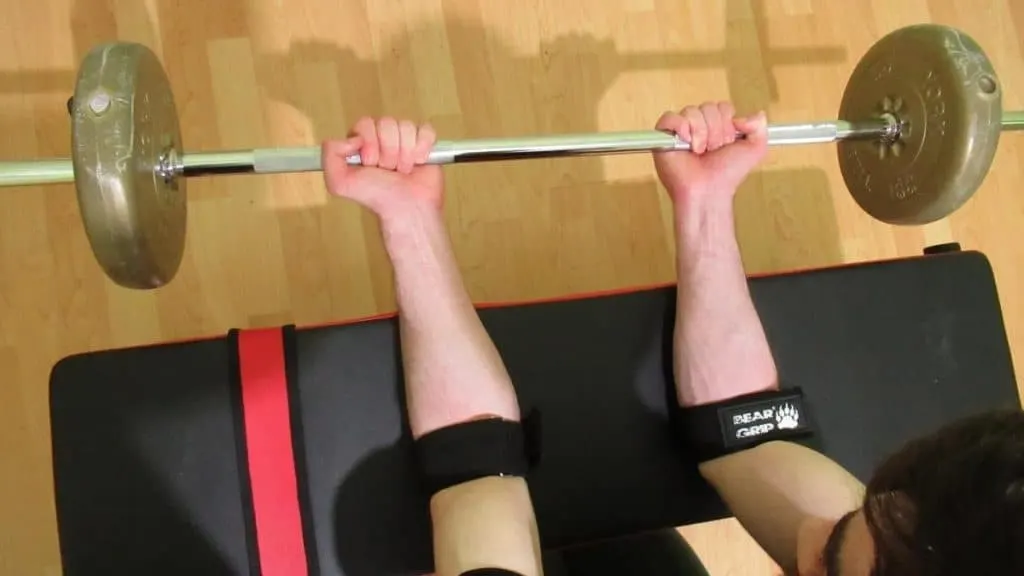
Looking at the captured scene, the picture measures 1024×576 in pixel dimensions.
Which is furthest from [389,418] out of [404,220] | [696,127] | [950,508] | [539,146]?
[950,508]

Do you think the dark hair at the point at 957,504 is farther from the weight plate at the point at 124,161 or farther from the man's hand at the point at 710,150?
the weight plate at the point at 124,161

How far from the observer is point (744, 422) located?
94 centimetres

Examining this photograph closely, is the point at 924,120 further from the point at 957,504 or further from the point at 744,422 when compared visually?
Answer: the point at 957,504

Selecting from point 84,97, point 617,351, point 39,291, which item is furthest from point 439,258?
point 39,291

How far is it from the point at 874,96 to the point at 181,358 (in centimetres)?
80

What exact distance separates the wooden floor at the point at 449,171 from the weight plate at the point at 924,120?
42 centimetres

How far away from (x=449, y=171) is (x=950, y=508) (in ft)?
3.29

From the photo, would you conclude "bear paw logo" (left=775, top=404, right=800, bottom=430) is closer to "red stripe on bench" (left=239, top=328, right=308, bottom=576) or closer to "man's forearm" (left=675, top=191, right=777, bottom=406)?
"man's forearm" (left=675, top=191, right=777, bottom=406)

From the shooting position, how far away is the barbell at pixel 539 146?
746 millimetres

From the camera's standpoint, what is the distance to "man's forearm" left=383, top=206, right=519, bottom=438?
91 centimetres

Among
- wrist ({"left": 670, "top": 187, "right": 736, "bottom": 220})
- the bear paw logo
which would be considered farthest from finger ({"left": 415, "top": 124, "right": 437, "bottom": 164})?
the bear paw logo

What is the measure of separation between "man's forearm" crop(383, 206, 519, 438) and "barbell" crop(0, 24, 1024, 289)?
0.35 ft

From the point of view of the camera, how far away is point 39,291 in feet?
4.11

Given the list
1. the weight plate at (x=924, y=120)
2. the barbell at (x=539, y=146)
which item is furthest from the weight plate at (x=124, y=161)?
the weight plate at (x=924, y=120)
